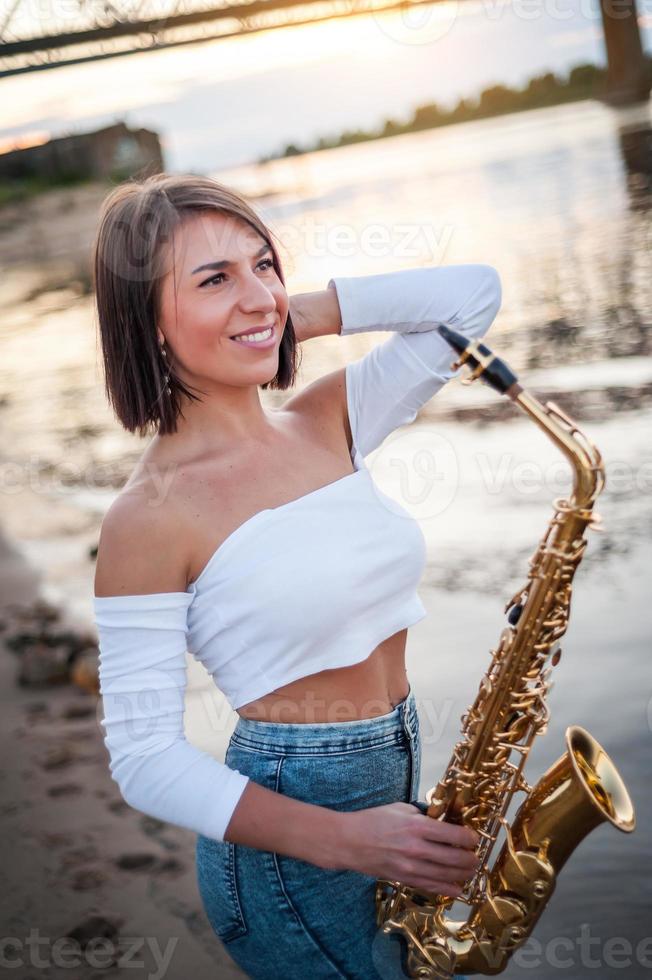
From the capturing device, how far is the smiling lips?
1.78 m

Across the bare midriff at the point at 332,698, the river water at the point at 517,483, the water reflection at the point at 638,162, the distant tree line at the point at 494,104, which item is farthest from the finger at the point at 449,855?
the distant tree line at the point at 494,104

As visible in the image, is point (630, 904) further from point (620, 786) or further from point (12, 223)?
point (12, 223)

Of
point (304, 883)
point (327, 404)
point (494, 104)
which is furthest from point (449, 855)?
point (494, 104)

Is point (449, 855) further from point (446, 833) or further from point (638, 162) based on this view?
point (638, 162)

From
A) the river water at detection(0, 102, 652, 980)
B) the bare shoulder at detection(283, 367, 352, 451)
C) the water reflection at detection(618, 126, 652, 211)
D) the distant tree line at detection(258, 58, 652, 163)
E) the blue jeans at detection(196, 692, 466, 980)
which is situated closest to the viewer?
the blue jeans at detection(196, 692, 466, 980)

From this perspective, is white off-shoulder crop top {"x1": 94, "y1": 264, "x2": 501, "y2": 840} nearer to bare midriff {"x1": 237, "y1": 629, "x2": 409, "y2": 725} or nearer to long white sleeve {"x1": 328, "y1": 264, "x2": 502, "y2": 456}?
bare midriff {"x1": 237, "y1": 629, "x2": 409, "y2": 725}

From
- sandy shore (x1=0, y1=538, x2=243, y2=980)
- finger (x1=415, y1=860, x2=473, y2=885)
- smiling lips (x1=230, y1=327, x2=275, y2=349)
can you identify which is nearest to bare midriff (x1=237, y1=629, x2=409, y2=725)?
finger (x1=415, y1=860, x2=473, y2=885)

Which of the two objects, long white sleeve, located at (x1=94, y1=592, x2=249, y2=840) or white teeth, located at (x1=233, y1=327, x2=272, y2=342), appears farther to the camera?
white teeth, located at (x1=233, y1=327, x2=272, y2=342)

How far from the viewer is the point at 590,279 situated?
38.0 feet

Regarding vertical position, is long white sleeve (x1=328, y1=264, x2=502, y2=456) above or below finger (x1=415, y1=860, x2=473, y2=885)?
above

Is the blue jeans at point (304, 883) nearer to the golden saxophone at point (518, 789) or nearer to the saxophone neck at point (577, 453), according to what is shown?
the golden saxophone at point (518, 789)

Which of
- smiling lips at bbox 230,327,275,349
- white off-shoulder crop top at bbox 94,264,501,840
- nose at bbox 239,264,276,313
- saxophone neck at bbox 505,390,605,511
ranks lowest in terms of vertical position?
white off-shoulder crop top at bbox 94,264,501,840

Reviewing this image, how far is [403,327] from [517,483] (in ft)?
13.1

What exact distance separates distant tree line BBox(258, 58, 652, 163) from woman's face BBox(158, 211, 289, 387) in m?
44.8
